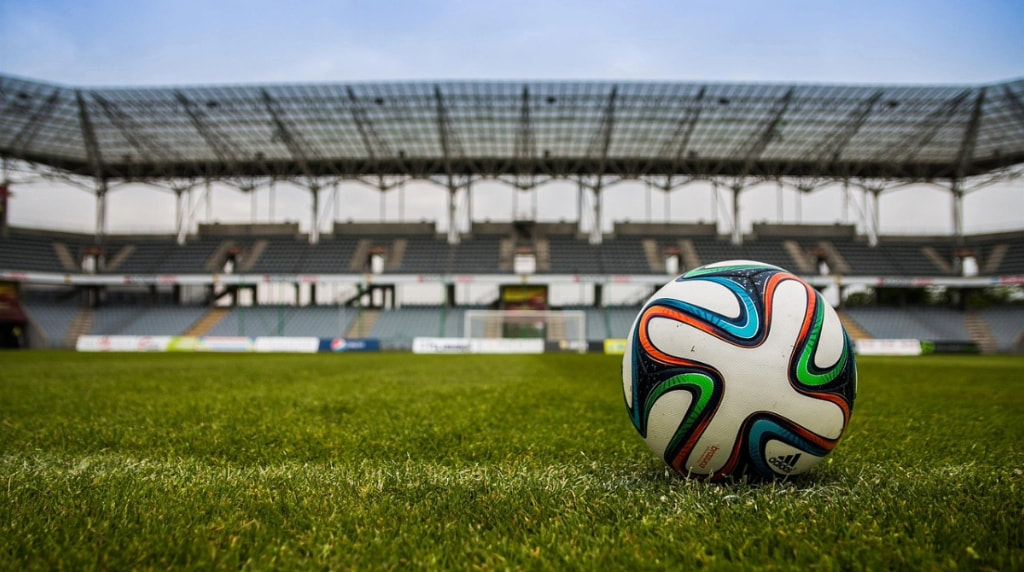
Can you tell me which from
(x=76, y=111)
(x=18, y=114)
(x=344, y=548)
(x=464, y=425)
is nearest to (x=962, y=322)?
(x=464, y=425)

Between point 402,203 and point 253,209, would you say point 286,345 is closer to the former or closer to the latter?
point 402,203

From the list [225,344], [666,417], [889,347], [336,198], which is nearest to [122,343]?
[225,344]

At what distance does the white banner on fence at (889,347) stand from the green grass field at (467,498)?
93.8 feet

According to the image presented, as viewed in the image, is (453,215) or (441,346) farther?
(453,215)

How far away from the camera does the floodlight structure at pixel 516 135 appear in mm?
32344

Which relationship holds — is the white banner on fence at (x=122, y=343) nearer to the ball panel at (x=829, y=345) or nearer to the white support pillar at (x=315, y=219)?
the white support pillar at (x=315, y=219)

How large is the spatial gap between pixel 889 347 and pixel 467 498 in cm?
3508

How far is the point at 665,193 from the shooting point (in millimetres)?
42188

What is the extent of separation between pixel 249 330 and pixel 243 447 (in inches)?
1417

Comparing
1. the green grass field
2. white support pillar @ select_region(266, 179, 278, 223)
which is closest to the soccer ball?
the green grass field

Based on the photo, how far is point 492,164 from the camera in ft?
133

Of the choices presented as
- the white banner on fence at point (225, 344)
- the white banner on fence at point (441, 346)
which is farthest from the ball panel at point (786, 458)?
the white banner on fence at point (225, 344)

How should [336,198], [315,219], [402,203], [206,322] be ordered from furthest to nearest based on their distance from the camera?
[402,203] → [336,198] → [315,219] → [206,322]

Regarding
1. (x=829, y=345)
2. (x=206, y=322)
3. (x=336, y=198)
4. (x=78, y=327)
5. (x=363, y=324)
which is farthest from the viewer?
(x=336, y=198)
